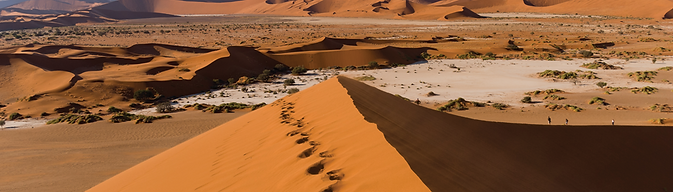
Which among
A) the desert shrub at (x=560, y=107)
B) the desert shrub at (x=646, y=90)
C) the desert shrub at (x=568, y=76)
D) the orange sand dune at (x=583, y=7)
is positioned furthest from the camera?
the orange sand dune at (x=583, y=7)

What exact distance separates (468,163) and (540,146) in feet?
10.7

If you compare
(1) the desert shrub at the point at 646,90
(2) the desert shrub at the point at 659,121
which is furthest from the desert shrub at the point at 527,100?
(1) the desert shrub at the point at 646,90

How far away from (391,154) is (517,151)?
3910 millimetres

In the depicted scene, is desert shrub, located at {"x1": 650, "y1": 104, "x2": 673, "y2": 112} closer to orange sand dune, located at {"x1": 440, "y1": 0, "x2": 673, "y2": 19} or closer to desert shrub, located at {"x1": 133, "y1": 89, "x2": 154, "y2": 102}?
desert shrub, located at {"x1": 133, "y1": 89, "x2": 154, "y2": 102}

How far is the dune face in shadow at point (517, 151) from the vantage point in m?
4.97

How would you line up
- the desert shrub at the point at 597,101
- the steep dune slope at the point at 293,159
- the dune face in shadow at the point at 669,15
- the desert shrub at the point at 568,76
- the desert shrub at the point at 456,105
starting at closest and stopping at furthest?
the steep dune slope at the point at 293,159, the desert shrub at the point at 456,105, the desert shrub at the point at 597,101, the desert shrub at the point at 568,76, the dune face in shadow at the point at 669,15

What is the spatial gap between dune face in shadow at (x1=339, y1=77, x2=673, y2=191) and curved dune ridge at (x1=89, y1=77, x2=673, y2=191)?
0.03 meters

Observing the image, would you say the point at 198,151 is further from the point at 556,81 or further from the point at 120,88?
the point at 556,81

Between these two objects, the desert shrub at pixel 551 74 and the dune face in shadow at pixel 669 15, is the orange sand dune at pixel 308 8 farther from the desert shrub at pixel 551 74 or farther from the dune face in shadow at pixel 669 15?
the desert shrub at pixel 551 74

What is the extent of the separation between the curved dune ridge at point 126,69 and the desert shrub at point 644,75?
15.4 metres

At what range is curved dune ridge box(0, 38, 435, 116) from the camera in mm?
21891

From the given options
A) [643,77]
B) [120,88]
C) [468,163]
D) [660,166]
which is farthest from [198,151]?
[643,77]

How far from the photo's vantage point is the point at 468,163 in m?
5.41

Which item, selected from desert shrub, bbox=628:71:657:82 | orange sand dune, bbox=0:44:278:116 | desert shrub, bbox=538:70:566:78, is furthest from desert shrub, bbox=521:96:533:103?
orange sand dune, bbox=0:44:278:116
